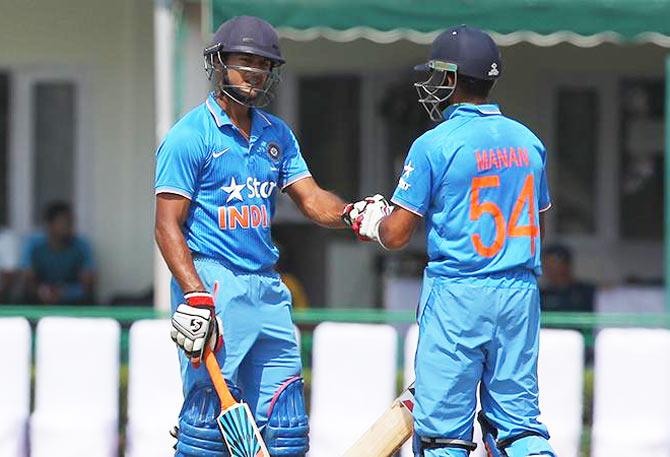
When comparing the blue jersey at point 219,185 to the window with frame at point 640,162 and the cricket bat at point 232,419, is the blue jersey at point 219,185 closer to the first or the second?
the cricket bat at point 232,419

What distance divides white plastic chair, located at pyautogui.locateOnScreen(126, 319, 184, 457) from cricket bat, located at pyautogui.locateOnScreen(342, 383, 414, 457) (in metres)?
1.37

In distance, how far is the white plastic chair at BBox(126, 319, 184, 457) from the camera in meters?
6.67

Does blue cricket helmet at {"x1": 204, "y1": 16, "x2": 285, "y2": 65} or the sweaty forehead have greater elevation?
blue cricket helmet at {"x1": 204, "y1": 16, "x2": 285, "y2": 65}

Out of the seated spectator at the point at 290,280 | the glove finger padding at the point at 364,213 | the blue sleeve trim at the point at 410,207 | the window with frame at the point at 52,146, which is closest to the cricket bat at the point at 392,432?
the glove finger padding at the point at 364,213

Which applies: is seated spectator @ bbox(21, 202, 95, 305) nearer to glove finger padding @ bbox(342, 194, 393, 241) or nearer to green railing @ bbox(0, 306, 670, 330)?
green railing @ bbox(0, 306, 670, 330)

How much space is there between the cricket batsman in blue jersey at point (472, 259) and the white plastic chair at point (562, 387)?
4.08ft

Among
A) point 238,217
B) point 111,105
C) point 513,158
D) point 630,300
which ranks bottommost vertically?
point 630,300

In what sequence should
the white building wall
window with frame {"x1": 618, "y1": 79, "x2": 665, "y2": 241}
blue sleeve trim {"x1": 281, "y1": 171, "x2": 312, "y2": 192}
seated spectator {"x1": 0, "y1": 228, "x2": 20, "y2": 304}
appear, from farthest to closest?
window with frame {"x1": 618, "y1": 79, "x2": 665, "y2": 241} < the white building wall < seated spectator {"x1": 0, "y1": 228, "x2": 20, "y2": 304} < blue sleeve trim {"x1": 281, "y1": 171, "x2": 312, "y2": 192}

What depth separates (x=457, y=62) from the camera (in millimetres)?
5254

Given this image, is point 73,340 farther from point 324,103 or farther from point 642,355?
point 324,103

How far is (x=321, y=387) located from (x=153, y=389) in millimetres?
738

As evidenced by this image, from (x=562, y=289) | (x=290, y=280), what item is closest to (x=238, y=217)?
(x=290, y=280)

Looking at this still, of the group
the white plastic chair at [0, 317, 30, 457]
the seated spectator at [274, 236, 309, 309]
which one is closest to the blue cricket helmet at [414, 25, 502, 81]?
the white plastic chair at [0, 317, 30, 457]

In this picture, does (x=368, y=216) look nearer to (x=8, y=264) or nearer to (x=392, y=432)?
(x=392, y=432)
